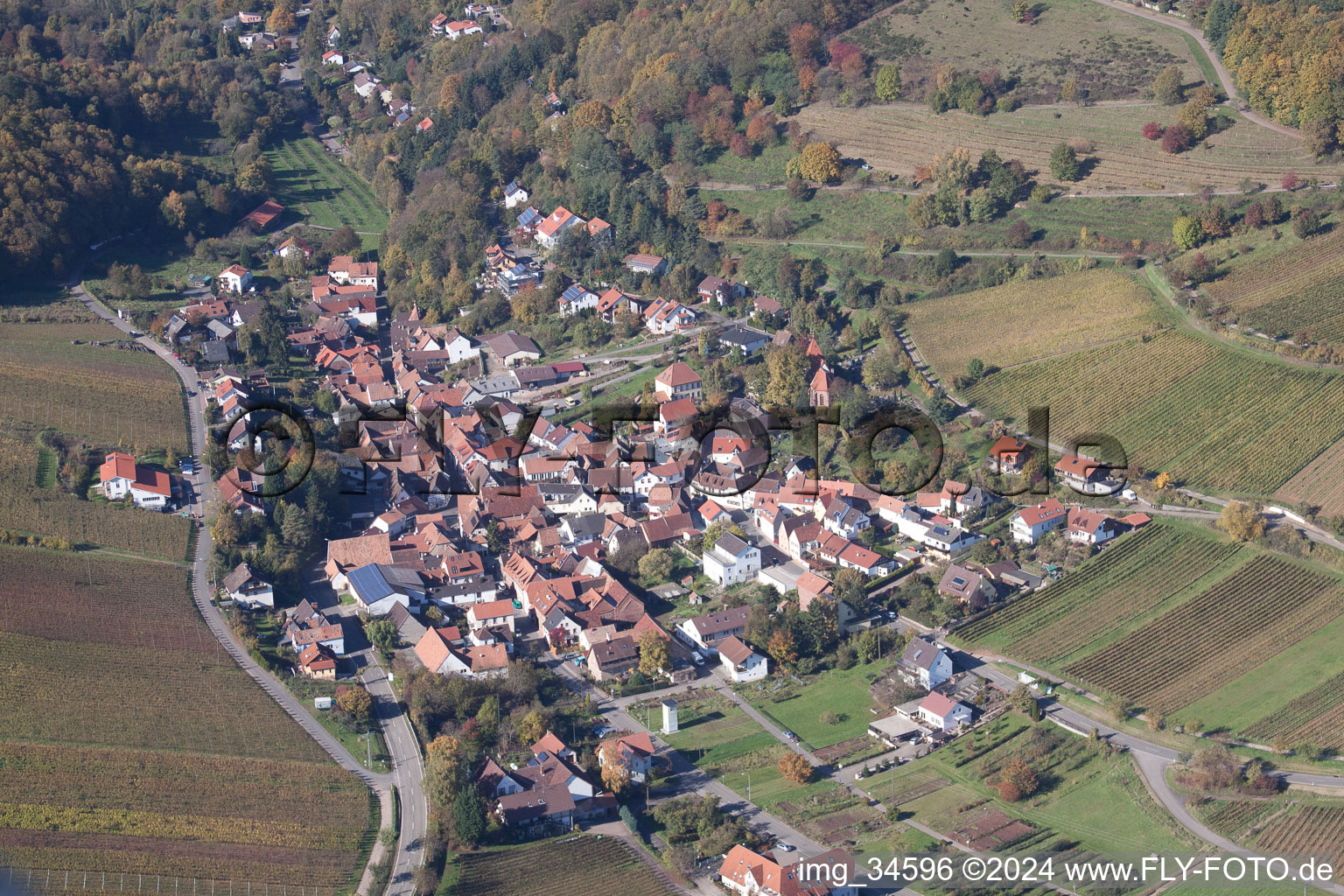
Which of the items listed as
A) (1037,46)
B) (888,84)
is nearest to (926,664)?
(888,84)

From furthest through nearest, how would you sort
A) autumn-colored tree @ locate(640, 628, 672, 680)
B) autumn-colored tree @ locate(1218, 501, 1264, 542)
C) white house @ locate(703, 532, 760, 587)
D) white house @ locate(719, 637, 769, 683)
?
white house @ locate(703, 532, 760, 587) → autumn-colored tree @ locate(1218, 501, 1264, 542) → white house @ locate(719, 637, 769, 683) → autumn-colored tree @ locate(640, 628, 672, 680)

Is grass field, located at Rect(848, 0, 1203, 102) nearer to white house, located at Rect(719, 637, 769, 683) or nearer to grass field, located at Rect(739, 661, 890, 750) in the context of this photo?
grass field, located at Rect(739, 661, 890, 750)

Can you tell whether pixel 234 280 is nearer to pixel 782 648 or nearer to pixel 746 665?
pixel 746 665

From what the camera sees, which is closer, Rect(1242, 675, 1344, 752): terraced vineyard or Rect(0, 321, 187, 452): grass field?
Rect(1242, 675, 1344, 752): terraced vineyard

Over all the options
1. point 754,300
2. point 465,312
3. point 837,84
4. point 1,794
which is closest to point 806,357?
point 754,300

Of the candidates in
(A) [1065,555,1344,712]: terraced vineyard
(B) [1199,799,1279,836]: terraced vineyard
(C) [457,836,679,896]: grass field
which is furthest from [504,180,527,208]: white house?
(B) [1199,799,1279,836]: terraced vineyard

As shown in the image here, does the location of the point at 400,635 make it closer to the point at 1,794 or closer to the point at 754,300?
the point at 1,794
